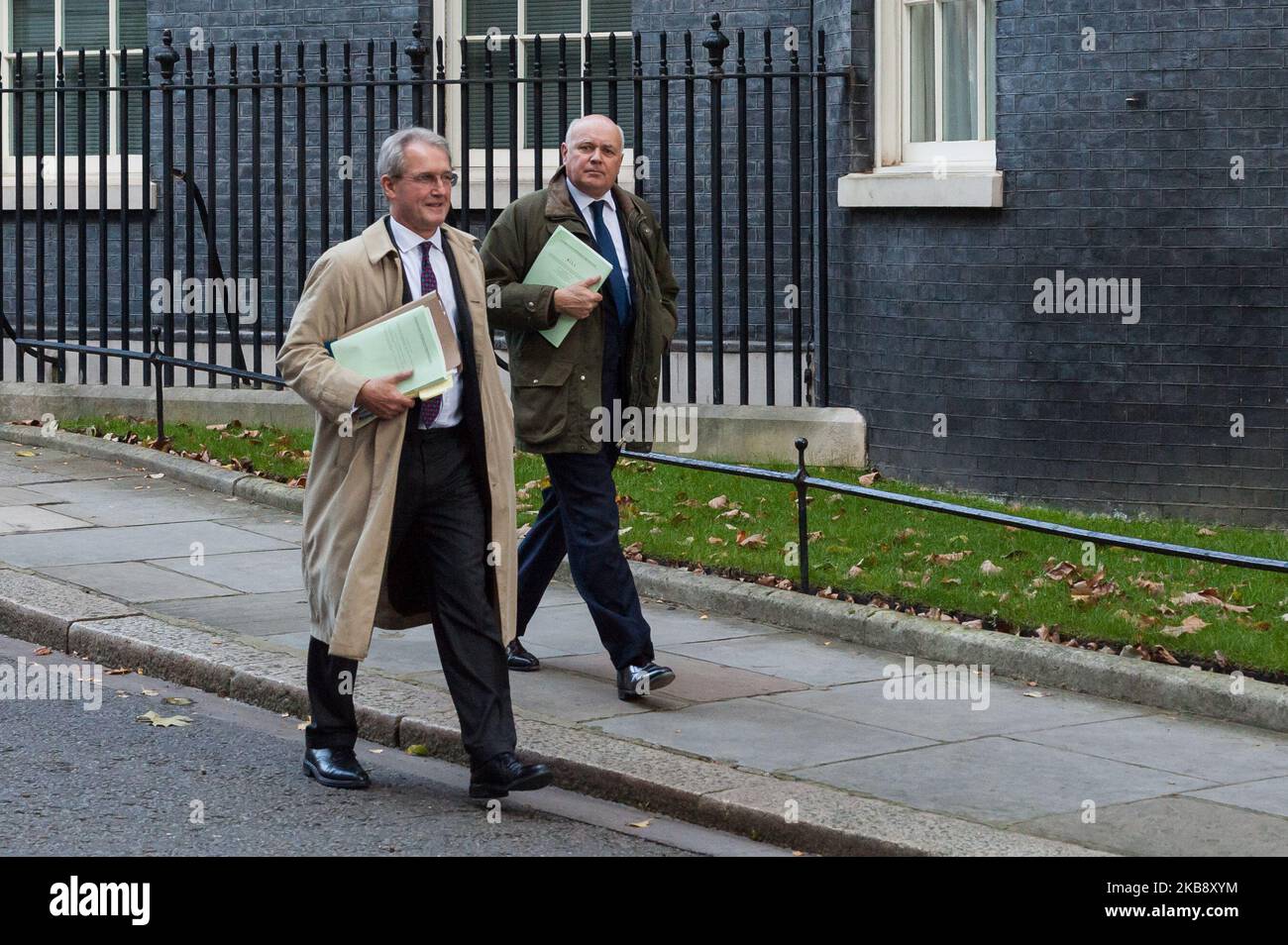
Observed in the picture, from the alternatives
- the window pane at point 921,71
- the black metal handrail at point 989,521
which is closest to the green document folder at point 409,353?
the black metal handrail at point 989,521

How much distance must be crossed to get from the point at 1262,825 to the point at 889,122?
6.95 m

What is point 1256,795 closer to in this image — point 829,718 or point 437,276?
point 829,718

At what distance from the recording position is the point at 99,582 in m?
8.77

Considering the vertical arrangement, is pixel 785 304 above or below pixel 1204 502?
above

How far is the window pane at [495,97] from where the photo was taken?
14398 mm

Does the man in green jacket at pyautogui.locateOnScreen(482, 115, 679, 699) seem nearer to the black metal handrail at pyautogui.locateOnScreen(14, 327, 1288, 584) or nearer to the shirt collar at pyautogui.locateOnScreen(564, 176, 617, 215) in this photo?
the shirt collar at pyautogui.locateOnScreen(564, 176, 617, 215)

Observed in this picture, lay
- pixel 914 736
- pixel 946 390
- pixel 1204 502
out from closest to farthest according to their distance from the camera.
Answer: pixel 914 736 < pixel 1204 502 < pixel 946 390

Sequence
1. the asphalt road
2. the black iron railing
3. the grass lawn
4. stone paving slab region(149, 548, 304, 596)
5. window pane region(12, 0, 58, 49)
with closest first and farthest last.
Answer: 1. the asphalt road
2. the grass lawn
3. stone paving slab region(149, 548, 304, 596)
4. the black iron railing
5. window pane region(12, 0, 58, 49)

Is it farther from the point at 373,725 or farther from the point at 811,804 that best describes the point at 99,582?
the point at 811,804

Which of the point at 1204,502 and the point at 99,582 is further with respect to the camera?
the point at 1204,502

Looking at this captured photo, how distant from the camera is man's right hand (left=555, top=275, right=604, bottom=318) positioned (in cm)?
678

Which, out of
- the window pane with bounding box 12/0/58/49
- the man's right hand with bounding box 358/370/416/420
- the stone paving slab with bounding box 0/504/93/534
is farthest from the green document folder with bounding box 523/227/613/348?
the window pane with bounding box 12/0/58/49

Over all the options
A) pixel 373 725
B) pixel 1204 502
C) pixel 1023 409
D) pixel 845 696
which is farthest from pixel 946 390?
pixel 373 725

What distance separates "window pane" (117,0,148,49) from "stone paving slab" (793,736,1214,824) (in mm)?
11392
